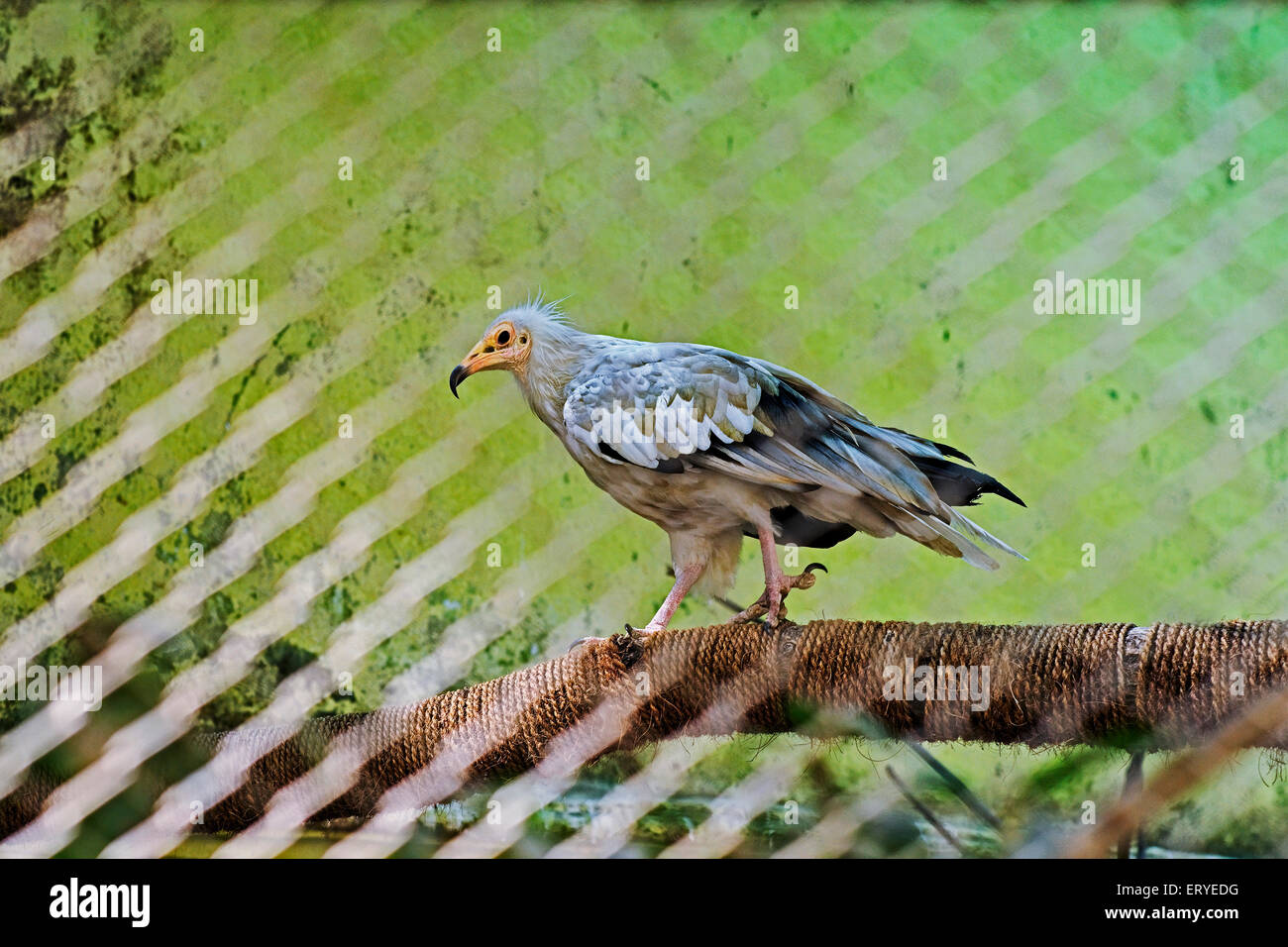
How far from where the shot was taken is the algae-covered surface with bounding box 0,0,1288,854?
2068 mm

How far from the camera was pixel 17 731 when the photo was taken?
6.17ft

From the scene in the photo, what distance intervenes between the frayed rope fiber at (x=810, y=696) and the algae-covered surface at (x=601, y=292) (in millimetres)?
471

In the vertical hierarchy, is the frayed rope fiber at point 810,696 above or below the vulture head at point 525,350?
below

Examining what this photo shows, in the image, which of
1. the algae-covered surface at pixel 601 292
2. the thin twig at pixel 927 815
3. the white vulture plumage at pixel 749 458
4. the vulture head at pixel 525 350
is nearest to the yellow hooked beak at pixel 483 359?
the vulture head at pixel 525 350

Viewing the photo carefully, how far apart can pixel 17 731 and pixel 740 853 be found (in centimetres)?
115

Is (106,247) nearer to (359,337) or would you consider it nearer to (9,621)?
(359,337)

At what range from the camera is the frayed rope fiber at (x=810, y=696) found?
1322mm

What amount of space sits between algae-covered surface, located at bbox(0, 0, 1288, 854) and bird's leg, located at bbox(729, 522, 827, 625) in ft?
1.48

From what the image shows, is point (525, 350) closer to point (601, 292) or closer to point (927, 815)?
point (601, 292)

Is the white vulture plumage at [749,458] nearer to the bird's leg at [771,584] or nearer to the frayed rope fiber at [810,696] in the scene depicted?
the bird's leg at [771,584]

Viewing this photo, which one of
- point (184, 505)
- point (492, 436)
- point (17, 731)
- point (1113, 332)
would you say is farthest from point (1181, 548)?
point (17, 731)

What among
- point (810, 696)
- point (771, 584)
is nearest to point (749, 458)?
point (771, 584)

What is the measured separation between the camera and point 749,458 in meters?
1.57

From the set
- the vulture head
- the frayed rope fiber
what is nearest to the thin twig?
the frayed rope fiber
